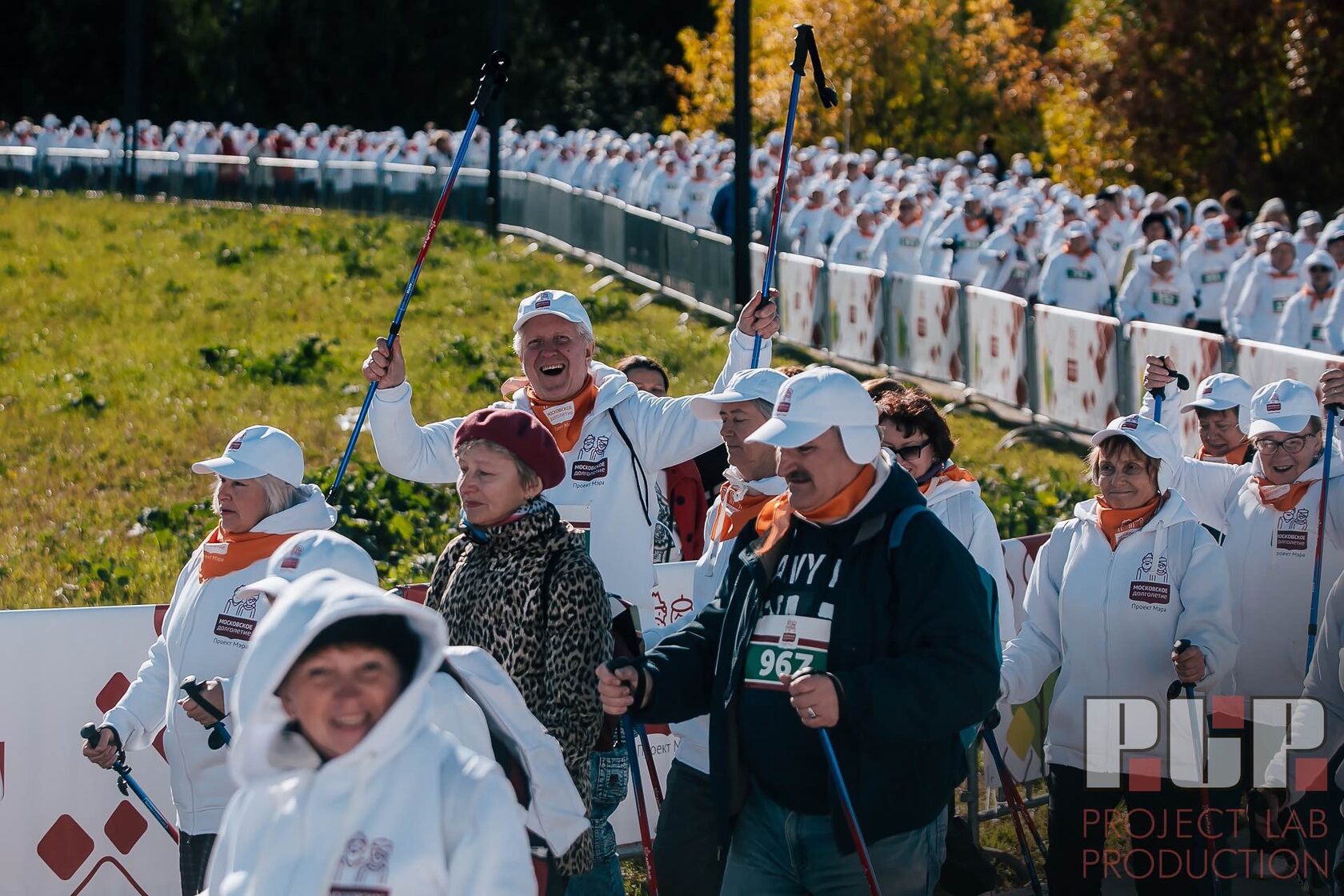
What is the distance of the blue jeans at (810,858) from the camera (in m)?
4.88

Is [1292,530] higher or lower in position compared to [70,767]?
higher

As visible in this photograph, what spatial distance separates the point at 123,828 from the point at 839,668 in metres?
3.55

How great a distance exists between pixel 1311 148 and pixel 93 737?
2950cm

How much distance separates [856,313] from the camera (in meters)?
20.7

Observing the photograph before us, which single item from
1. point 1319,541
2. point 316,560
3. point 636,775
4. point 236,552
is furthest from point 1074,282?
point 316,560

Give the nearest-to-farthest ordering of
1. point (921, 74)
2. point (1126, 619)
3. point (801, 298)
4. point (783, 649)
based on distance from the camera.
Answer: point (783, 649), point (1126, 619), point (801, 298), point (921, 74)

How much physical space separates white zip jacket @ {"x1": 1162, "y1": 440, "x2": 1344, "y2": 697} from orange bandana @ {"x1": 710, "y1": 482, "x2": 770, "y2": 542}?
86.5 inches

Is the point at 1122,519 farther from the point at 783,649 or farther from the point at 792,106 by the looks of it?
the point at 783,649

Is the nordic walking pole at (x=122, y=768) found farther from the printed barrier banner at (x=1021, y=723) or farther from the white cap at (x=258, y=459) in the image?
the printed barrier banner at (x=1021, y=723)

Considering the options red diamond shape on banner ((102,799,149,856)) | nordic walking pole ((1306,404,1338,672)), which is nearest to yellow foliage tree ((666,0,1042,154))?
nordic walking pole ((1306,404,1338,672))

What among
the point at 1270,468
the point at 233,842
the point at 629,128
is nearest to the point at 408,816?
the point at 233,842

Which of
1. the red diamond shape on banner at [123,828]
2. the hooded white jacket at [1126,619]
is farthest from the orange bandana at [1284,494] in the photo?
the red diamond shape on banner at [123,828]

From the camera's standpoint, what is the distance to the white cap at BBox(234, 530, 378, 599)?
13.8ft

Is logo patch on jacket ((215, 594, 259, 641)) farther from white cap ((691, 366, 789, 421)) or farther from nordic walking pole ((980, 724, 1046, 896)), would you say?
nordic walking pole ((980, 724, 1046, 896))
